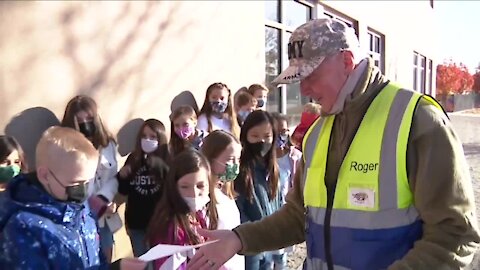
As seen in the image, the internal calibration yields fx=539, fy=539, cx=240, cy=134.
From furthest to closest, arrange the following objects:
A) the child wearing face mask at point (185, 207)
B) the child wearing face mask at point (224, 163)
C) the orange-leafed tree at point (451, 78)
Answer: the orange-leafed tree at point (451, 78)
the child wearing face mask at point (224, 163)
the child wearing face mask at point (185, 207)

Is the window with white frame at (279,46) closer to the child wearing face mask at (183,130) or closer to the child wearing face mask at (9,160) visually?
the child wearing face mask at (183,130)

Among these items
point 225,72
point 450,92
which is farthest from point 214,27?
point 450,92

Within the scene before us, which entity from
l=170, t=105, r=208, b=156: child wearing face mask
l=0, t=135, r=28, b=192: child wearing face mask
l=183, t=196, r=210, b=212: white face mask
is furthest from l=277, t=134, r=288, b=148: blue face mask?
l=0, t=135, r=28, b=192: child wearing face mask

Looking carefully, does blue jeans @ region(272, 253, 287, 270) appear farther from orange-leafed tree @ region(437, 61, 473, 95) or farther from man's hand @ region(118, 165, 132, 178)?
orange-leafed tree @ region(437, 61, 473, 95)

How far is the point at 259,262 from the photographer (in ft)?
13.6

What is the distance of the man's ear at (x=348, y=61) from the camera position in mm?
1985

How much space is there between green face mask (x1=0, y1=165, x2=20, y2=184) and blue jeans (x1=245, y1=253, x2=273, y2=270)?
5.69 ft

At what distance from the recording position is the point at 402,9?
2008cm

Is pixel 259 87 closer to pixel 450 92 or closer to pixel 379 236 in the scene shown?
pixel 379 236

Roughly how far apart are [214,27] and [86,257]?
477 centimetres

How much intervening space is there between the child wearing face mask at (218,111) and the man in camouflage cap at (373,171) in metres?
3.46

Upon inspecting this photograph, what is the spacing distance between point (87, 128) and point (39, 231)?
218 cm

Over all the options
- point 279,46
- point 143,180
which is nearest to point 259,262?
point 143,180

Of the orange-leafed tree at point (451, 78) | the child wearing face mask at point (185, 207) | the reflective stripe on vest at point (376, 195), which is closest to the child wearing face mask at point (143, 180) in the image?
the child wearing face mask at point (185, 207)
